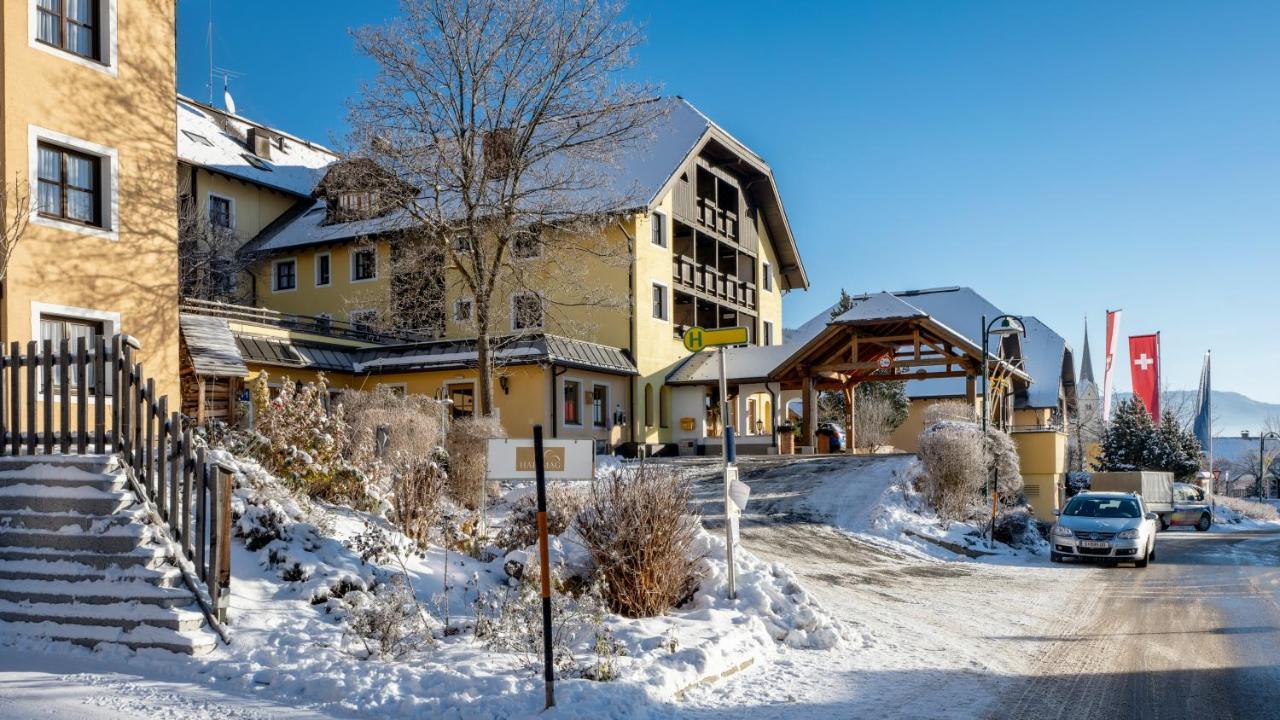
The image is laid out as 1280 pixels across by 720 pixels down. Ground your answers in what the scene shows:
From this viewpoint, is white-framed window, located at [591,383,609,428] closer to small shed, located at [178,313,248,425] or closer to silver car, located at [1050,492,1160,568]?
small shed, located at [178,313,248,425]

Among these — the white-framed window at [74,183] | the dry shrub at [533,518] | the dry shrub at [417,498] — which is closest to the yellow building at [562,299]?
the white-framed window at [74,183]

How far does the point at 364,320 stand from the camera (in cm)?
3753

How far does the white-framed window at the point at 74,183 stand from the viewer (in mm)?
16016

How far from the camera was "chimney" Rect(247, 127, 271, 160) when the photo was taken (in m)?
46.3

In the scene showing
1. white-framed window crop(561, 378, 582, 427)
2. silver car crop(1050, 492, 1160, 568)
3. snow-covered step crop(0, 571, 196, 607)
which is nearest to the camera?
snow-covered step crop(0, 571, 196, 607)

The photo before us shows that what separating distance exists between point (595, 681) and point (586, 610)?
1.08 meters

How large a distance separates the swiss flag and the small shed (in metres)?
38.6

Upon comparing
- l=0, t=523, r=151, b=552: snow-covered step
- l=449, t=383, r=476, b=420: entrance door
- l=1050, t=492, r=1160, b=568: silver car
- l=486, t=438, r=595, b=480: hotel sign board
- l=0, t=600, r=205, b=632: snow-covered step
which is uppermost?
l=449, t=383, r=476, b=420: entrance door

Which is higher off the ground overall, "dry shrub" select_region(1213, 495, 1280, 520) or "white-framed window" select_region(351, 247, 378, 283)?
"white-framed window" select_region(351, 247, 378, 283)

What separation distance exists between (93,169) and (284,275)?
86.0 feet

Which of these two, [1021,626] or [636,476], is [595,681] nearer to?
[636,476]

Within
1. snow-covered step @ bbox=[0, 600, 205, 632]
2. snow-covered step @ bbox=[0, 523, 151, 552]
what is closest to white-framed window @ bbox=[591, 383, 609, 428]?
snow-covered step @ bbox=[0, 523, 151, 552]

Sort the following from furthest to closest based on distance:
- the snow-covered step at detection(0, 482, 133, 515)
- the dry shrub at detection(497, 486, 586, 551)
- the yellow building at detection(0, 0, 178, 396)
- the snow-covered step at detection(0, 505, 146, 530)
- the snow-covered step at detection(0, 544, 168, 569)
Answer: the yellow building at detection(0, 0, 178, 396) < the dry shrub at detection(497, 486, 586, 551) < the snow-covered step at detection(0, 482, 133, 515) < the snow-covered step at detection(0, 505, 146, 530) < the snow-covered step at detection(0, 544, 168, 569)

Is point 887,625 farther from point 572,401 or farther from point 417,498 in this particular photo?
point 572,401
